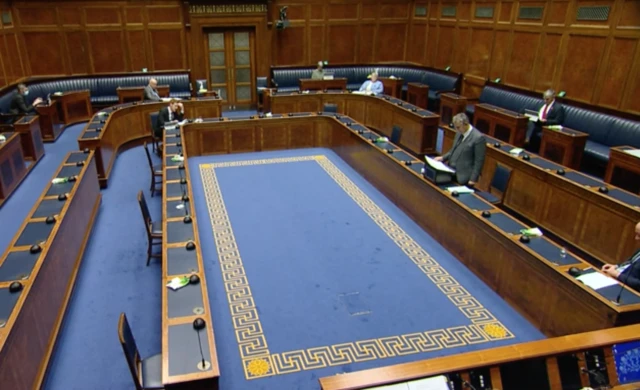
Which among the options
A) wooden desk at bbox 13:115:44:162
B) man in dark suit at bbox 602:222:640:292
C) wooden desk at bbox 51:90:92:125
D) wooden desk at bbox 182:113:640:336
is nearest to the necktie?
wooden desk at bbox 182:113:640:336

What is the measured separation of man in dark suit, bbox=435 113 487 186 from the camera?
6090mm

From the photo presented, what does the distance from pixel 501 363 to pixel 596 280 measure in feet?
5.78

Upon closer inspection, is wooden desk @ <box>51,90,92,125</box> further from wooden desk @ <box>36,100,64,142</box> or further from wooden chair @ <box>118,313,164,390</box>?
wooden chair @ <box>118,313,164,390</box>

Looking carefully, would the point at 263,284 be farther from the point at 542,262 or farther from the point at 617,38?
the point at 617,38

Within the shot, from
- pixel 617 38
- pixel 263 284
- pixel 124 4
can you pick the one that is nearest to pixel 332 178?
pixel 263 284

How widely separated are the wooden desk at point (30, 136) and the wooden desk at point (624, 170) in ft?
33.0

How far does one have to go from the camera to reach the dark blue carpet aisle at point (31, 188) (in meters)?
6.61

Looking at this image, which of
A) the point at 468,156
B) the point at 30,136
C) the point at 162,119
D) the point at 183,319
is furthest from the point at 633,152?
the point at 30,136

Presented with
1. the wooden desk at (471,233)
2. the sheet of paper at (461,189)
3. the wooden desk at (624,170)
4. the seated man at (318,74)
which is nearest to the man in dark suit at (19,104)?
the wooden desk at (471,233)

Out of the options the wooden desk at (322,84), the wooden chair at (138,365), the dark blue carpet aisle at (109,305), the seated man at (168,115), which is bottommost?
the dark blue carpet aisle at (109,305)

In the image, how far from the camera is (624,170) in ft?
23.0

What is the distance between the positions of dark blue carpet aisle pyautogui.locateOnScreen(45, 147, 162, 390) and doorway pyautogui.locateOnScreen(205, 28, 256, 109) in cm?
739

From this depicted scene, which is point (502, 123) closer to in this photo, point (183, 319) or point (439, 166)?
point (439, 166)

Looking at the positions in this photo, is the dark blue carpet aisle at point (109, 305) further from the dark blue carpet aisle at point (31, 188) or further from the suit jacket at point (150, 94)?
the suit jacket at point (150, 94)
